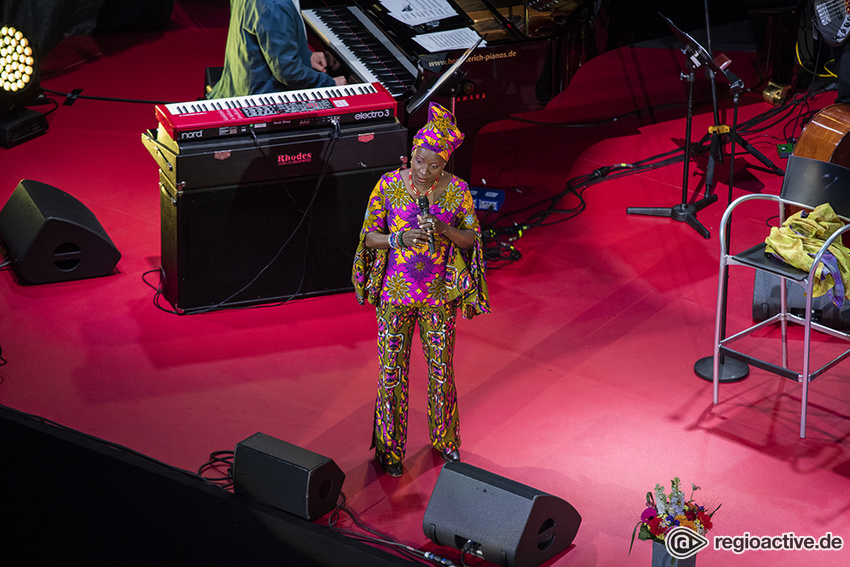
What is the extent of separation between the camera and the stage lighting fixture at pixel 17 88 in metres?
7.88

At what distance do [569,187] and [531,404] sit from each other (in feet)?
8.88

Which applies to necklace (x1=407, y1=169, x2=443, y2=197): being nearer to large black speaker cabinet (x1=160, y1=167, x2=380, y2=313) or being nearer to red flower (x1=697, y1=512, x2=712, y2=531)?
red flower (x1=697, y1=512, x2=712, y2=531)

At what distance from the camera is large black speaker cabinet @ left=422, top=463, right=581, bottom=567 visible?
3.97 m

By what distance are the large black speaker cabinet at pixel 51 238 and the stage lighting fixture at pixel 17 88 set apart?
185cm

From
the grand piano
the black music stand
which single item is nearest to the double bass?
the black music stand

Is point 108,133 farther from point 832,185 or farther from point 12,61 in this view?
point 832,185

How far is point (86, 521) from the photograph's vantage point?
4.25 m

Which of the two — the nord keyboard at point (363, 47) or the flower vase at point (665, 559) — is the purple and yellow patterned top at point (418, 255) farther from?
the nord keyboard at point (363, 47)

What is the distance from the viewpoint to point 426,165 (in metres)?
4.15

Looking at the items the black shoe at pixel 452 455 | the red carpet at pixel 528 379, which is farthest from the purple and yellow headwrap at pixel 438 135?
the red carpet at pixel 528 379

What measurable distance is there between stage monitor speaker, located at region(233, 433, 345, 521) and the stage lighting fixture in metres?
4.79

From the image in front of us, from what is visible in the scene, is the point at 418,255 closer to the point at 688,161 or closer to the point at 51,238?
the point at 51,238

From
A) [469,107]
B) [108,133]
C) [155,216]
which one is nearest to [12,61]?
[108,133]

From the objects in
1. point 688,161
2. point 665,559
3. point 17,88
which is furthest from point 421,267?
point 17,88
